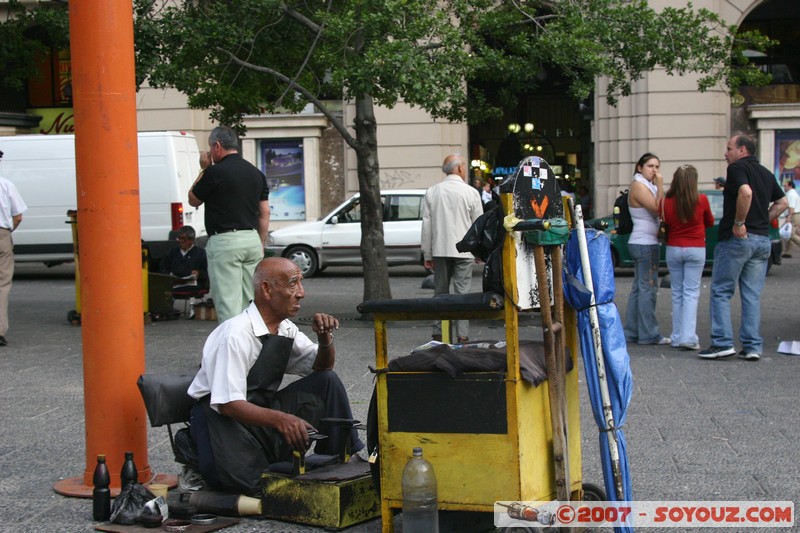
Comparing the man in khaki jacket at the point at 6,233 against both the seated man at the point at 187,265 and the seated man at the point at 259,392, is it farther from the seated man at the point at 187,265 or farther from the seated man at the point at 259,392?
the seated man at the point at 259,392

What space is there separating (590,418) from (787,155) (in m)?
19.0

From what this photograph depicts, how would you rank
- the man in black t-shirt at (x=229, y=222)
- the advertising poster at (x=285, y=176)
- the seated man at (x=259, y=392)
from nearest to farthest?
the seated man at (x=259, y=392) → the man in black t-shirt at (x=229, y=222) → the advertising poster at (x=285, y=176)

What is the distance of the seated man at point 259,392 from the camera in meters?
5.26

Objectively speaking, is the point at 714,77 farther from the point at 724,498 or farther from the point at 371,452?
the point at 371,452

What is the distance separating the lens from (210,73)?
13.1 m

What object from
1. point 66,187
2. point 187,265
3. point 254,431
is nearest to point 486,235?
point 254,431

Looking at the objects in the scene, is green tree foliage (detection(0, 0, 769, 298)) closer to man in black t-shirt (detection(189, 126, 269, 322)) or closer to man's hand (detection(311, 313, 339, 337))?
man in black t-shirt (detection(189, 126, 269, 322))

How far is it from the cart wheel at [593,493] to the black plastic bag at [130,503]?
2.05m

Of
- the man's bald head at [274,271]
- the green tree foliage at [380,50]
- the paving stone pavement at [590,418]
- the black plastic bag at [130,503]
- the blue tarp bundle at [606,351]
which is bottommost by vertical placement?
the paving stone pavement at [590,418]

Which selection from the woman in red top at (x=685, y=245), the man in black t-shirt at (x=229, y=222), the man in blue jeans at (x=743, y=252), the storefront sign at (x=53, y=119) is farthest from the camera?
the storefront sign at (x=53, y=119)

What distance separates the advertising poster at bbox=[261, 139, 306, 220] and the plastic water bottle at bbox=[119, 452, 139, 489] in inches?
805

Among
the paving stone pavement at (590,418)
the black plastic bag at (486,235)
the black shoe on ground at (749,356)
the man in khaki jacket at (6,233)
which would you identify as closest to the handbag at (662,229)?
the paving stone pavement at (590,418)

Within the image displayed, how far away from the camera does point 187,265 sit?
47.1ft

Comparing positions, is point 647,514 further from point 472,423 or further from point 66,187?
point 66,187
